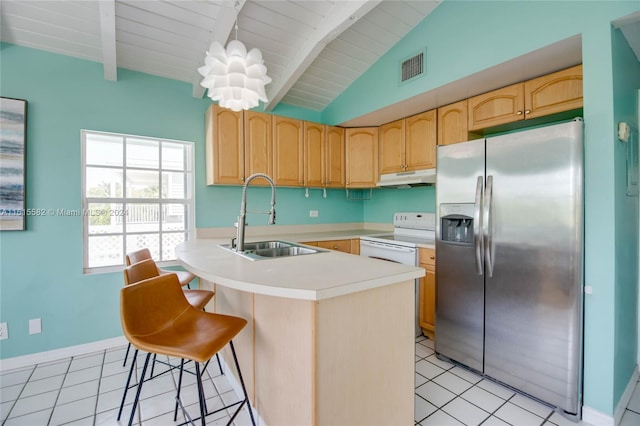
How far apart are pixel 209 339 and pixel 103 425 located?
3.56 feet

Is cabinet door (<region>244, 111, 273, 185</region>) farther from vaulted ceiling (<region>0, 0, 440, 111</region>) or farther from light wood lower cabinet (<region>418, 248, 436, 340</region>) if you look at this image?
light wood lower cabinet (<region>418, 248, 436, 340</region>)

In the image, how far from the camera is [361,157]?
3.74 m

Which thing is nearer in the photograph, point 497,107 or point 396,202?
point 497,107

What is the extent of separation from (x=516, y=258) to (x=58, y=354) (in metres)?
3.67

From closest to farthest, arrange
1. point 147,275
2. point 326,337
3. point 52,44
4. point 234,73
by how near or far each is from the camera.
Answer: point 326,337 < point 234,73 < point 147,275 < point 52,44

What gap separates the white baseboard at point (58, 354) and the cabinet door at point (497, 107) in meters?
3.84

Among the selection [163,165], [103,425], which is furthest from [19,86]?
→ [103,425]

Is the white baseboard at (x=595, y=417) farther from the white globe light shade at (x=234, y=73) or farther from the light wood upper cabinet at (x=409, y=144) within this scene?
the white globe light shade at (x=234, y=73)

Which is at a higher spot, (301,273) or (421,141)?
(421,141)

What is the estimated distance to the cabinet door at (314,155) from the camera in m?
3.50

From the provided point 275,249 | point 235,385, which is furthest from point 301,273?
point 235,385

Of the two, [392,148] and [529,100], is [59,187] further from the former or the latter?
[529,100]

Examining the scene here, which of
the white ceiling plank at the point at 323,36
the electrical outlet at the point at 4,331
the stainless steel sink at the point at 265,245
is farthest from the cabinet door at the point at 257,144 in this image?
the electrical outlet at the point at 4,331

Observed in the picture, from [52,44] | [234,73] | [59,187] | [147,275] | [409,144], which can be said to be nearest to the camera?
[234,73]
